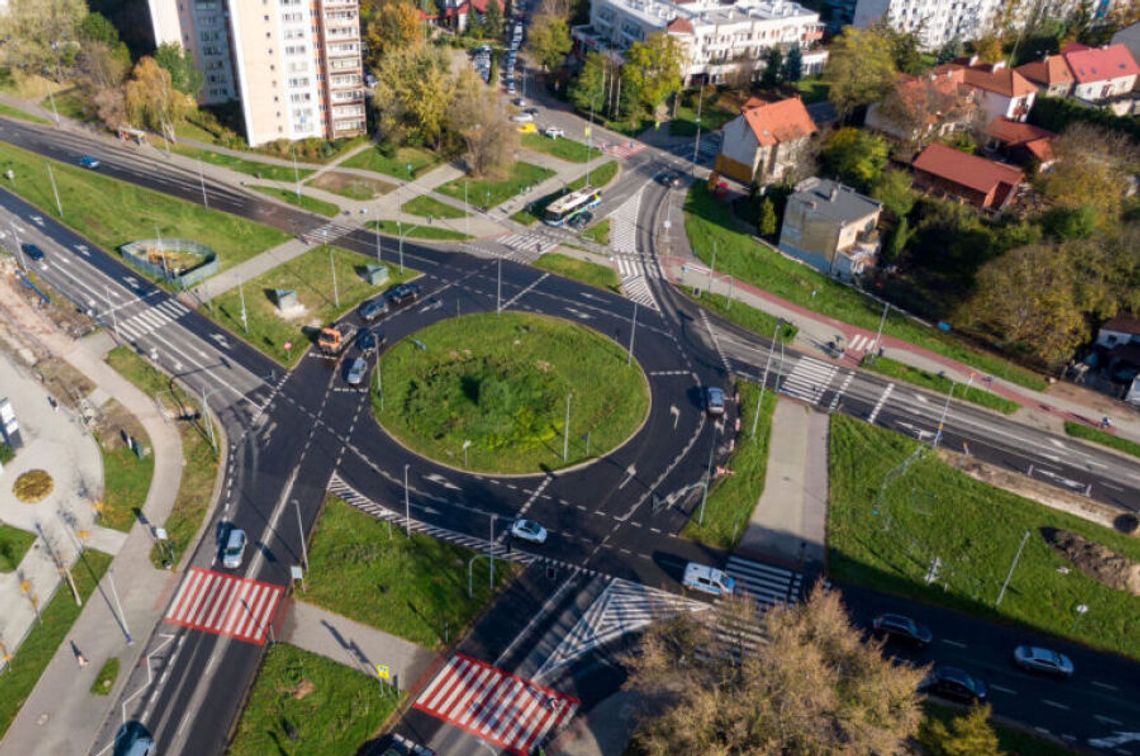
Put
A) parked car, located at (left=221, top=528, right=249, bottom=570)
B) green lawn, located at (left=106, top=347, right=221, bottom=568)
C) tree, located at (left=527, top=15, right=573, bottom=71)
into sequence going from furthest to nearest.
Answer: tree, located at (left=527, top=15, right=573, bottom=71)
green lawn, located at (left=106, top=347, right=221, bottom=568)
parked car, located at (left=221, top=528, right=249, bottom=570)

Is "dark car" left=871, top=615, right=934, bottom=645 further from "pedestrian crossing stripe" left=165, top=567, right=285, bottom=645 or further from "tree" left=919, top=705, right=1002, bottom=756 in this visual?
"pedestrian crossing stripe" left=165, top=567, right=285, bottom=645

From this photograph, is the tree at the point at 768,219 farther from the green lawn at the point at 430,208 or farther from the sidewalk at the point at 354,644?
the sidewalk at the point at 354,644

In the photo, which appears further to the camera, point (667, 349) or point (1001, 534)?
point (667, 349)

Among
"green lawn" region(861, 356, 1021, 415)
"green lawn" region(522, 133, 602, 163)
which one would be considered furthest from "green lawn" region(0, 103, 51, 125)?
"green lawn" region(861, 356, 1021, 415)

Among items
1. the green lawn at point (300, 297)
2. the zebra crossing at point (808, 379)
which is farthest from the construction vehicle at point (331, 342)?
the zebra crossing at point (808, 379)

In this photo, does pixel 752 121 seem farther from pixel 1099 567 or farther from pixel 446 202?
pixel 1099 567

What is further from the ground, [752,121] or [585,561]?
[752,121]

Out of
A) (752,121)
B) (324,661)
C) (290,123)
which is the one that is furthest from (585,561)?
(290,123)

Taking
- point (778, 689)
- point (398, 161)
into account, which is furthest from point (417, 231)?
point (778, 689)
